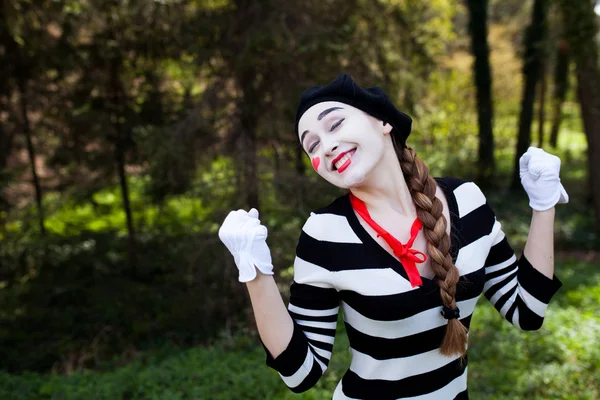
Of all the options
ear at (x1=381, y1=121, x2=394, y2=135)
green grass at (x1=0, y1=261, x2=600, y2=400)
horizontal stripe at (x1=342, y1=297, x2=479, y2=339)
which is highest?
ear at (x1=381, y1=121, x2=394, y2=135)

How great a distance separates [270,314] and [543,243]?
95 centimetres

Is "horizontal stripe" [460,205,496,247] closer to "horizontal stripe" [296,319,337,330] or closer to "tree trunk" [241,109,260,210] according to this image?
"horizontal stripe" [296,319,337,330]

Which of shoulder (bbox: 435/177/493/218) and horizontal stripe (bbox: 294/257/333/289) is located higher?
shoulder (bbox: 435/177/493/218)

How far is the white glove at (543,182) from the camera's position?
1850mm

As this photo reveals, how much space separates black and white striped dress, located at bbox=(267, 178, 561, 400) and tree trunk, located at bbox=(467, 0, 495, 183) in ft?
39.1

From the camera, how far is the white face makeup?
69.1 inches

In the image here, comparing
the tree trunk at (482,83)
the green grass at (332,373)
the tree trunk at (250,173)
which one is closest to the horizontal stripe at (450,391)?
the green grass at (332,373)

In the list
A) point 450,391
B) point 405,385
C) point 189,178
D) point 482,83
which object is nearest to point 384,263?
point 405,385

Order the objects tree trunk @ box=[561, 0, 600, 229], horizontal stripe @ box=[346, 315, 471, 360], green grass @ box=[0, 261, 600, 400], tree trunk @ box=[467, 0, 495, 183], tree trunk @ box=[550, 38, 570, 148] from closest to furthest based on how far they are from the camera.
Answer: horizontal stripe @ box=[346, 315, 471, 360] → green grass @ box=[0, 261, 600, 400] → tree trunk @ box=[561, 0, 600, 229] → tree trunk @ box=[550, 38, 570, 148] → tree trunk @ box=[467, 0, 495, 183]

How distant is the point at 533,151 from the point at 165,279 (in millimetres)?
8028

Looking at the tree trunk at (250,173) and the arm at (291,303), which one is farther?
the tree trunk at (250,173)

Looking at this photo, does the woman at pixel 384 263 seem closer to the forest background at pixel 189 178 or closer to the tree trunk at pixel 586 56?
the forest background at pixel 189 178

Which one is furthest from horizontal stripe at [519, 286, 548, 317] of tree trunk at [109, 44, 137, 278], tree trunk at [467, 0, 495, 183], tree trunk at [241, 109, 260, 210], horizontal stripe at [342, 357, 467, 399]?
tree trunk at [467, 0, 495, 183]

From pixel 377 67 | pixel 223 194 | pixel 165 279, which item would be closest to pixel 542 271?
pixel 223 194
